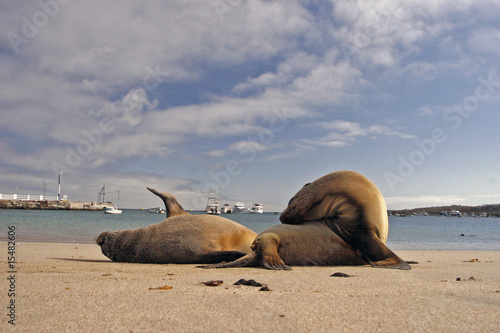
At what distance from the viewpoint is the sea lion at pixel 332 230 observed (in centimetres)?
629

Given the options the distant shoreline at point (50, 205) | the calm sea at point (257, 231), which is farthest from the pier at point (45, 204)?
the calm sea at point (257, 231)

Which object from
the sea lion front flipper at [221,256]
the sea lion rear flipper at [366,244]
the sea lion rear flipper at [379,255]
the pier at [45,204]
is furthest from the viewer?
the pier at [45,204]

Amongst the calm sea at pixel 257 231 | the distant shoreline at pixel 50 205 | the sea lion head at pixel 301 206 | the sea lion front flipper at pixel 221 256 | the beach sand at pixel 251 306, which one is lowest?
the calm sea at pixel 257 231

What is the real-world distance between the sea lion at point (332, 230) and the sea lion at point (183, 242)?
0.74 metres

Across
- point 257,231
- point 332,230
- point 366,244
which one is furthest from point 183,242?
point 257,231

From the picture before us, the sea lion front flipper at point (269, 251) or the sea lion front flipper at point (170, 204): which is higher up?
the sea lion front flipper at point (170, 204)

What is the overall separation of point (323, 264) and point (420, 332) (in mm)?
4169

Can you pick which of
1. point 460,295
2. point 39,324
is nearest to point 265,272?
point 460,295

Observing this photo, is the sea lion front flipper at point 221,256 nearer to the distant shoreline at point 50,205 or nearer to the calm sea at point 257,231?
the calm sea at point 257,231

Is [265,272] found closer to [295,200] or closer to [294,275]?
[294,275]

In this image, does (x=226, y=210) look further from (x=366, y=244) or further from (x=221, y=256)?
(x=366, y=244)

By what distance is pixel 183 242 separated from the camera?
23.8ft

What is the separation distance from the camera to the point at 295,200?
736cm

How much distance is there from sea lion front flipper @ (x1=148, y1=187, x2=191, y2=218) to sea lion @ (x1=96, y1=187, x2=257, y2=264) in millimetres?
376
